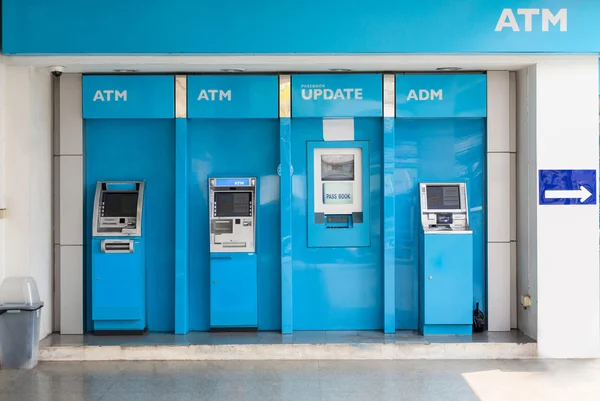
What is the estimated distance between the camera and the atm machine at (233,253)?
21.5 feet

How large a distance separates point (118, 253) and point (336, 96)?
255 cm

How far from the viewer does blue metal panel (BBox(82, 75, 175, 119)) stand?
21.7 ft

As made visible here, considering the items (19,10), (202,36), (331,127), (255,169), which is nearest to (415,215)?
(331,127)

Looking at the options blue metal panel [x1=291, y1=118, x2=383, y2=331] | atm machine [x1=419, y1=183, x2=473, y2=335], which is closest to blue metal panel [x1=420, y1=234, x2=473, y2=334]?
atm machine [x1=419, y1=183, x2=473, y2=335]

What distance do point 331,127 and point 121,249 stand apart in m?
2.33

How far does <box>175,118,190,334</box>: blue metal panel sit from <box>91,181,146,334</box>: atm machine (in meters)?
0.33

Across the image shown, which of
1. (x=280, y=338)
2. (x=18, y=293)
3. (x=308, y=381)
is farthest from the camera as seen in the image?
(x=280, y=338)

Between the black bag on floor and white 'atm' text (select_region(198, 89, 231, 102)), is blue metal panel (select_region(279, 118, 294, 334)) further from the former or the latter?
the black bag on floor

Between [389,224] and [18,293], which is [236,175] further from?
[18,293]

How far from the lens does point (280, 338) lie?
648 centimetres

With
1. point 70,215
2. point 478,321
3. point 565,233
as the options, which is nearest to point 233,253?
point 70,215

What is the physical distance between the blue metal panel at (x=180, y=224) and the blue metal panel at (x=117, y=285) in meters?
0.34

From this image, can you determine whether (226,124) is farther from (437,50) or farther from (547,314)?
(547,314)

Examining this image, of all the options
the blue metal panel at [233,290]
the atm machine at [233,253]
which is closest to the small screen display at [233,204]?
the atm machine at [233,253]
